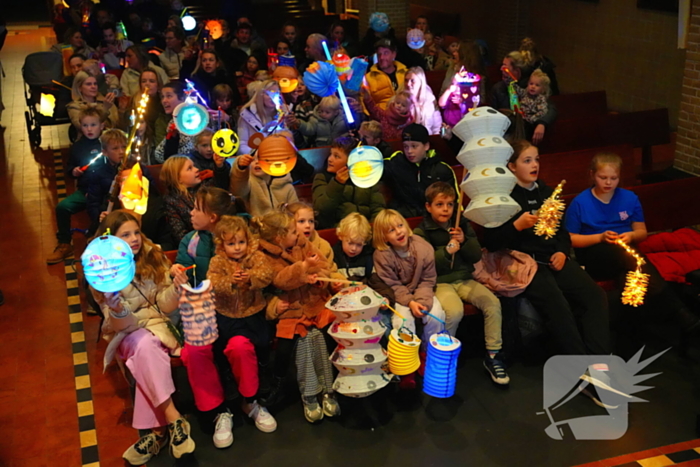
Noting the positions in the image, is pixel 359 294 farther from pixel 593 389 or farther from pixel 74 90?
pixel 74 90

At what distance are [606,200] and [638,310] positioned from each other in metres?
0.76

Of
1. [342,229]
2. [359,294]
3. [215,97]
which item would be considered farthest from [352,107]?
[359,294]

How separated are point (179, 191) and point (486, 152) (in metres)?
2.07

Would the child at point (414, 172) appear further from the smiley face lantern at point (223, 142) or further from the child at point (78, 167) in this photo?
the child at point (78, 167)

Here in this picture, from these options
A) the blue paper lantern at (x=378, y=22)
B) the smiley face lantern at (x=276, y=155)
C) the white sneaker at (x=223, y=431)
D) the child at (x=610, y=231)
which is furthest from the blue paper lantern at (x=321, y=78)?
the blue paper lantern at (x=378, y=22)

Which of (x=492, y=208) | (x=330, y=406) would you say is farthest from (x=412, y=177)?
(x=330, y=406)

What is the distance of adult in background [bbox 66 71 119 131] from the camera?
6973 mm

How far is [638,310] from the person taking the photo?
4758 mm

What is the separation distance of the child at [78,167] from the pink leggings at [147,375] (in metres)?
2.55

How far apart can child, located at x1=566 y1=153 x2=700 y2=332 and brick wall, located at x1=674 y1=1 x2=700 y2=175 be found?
1.90m

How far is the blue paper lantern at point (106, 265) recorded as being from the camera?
3.38 meters

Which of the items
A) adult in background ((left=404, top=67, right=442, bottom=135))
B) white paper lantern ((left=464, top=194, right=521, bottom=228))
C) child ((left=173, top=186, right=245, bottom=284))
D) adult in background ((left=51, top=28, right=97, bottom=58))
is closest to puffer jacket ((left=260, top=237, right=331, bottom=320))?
child ((left=173, top=186, right=245, bottom=284))

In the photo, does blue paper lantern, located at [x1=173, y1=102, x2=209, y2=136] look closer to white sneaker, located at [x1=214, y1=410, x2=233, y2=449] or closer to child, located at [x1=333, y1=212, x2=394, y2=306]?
child, located at [x1=333, y1=212, x2=394, y2=306]

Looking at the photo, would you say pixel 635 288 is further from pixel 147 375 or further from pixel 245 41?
pixel 245 41
